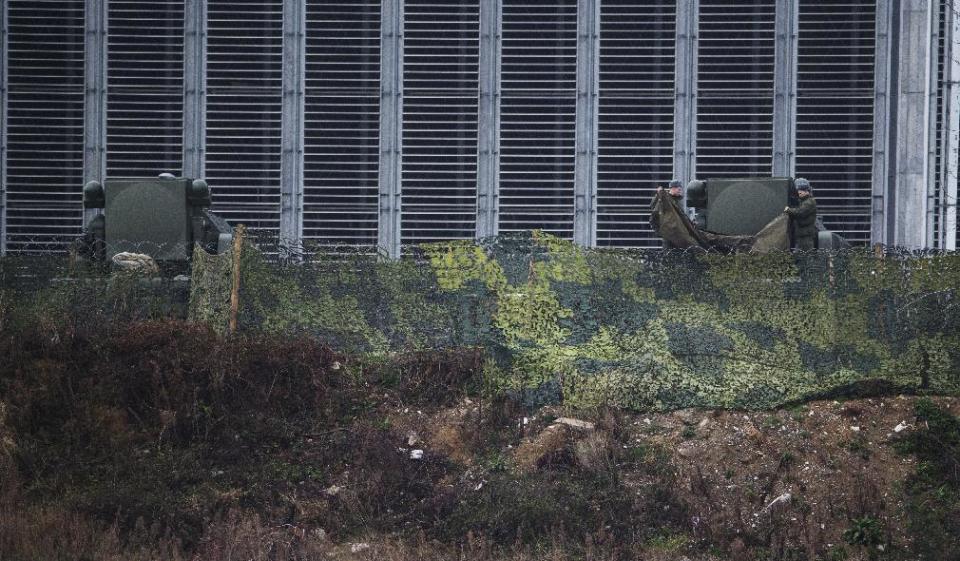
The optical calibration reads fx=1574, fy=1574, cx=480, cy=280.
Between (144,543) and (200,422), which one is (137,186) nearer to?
(200,422)

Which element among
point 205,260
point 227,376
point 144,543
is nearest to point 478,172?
point 205,260

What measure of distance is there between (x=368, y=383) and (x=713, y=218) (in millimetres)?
7127

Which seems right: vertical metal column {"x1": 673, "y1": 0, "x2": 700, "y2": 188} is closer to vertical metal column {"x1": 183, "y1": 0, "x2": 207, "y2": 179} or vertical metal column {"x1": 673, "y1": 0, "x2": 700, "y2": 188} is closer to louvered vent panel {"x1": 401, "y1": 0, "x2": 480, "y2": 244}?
louvered vent panel {"x1": 401, "y1": 0, "x2": 480, "y2": 244}

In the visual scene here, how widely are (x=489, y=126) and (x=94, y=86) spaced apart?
7574 millimetres

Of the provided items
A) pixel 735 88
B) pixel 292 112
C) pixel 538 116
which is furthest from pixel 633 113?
pixel 292 112

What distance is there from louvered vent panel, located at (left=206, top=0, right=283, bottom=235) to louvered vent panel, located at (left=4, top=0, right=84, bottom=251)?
255 cm

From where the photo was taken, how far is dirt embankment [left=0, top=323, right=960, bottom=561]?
14656 mm

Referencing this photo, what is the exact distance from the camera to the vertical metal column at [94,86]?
98.4 ft

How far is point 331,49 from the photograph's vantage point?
3023cm

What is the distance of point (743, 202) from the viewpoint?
73.5 ft

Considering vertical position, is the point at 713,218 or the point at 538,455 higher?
the point at 713,218

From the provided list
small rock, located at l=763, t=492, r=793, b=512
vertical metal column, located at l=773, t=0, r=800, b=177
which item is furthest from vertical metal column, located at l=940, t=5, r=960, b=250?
small rock, located at l=763, t=492, r=793, b=512

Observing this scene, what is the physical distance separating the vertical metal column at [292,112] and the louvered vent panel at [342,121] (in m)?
0.13

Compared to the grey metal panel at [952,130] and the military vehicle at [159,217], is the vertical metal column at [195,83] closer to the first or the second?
the military vehicle at [159,217]
